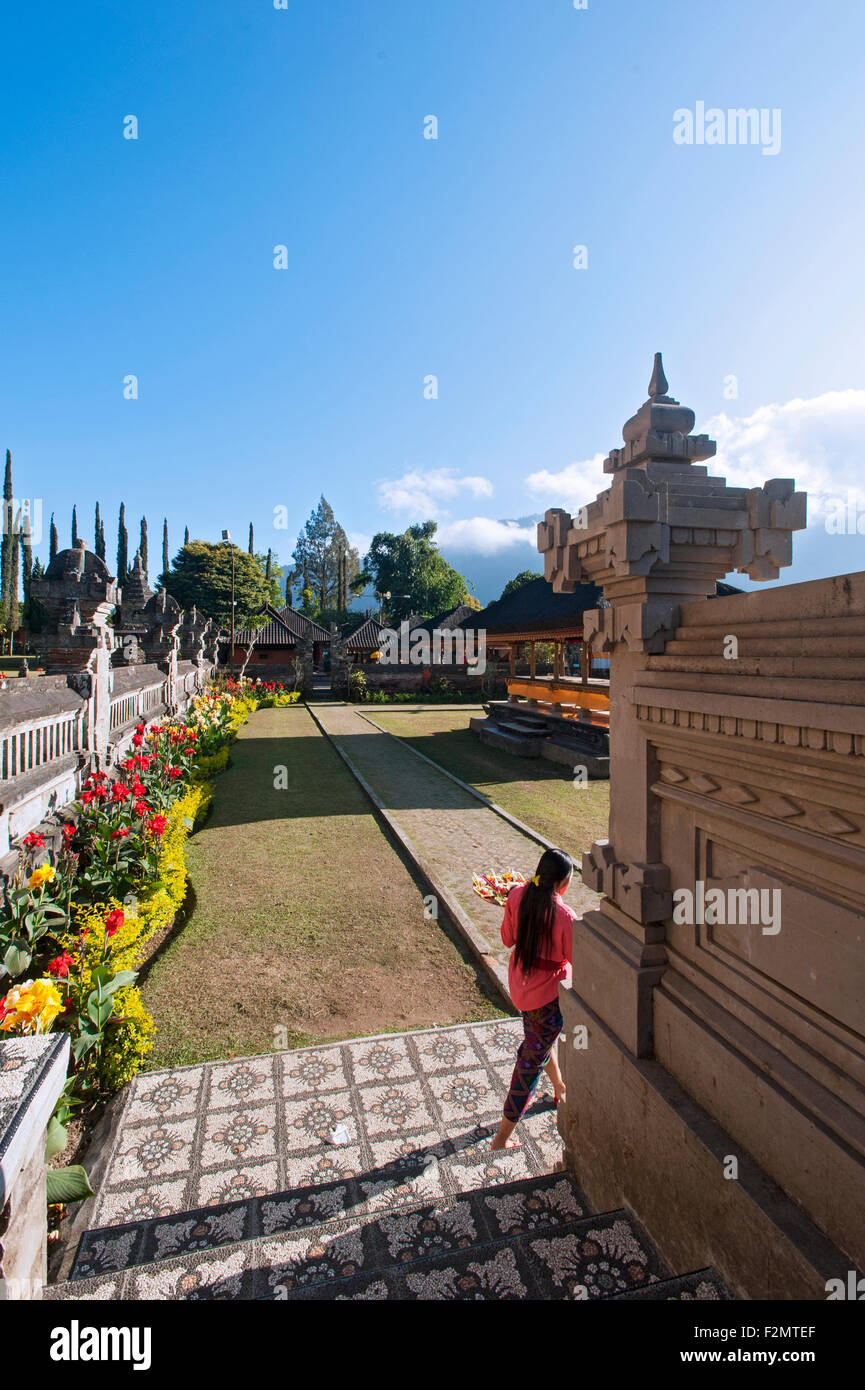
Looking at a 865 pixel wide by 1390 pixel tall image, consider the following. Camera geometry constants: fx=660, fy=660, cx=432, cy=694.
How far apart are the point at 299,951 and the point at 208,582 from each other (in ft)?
161

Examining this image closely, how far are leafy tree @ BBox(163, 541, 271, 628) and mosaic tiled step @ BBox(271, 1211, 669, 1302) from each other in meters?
48.5

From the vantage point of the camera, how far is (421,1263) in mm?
2395

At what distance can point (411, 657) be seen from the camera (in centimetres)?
3412

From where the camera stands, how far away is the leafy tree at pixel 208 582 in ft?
165

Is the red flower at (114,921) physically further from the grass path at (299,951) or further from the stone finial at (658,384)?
the stone finial at (658,384)

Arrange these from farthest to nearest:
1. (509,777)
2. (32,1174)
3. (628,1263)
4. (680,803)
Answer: (509,777) < (680,803) < (628,1263) < (32,1174)

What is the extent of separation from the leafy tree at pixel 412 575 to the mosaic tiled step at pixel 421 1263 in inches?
2095

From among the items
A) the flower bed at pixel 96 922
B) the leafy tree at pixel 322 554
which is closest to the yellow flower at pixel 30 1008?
the flower bed at pixel 96 922

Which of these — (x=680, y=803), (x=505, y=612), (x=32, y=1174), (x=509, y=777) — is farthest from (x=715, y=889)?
(x=505, y=612)

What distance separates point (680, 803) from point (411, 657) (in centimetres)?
3158

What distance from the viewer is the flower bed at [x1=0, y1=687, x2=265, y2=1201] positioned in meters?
3.66

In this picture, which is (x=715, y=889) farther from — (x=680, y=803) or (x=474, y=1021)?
(x=474, y=1021)

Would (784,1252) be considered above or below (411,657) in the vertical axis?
below
